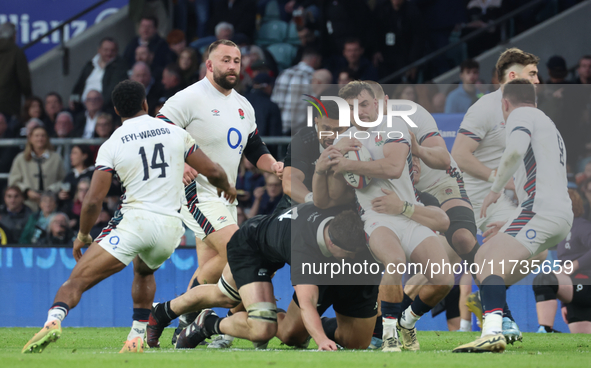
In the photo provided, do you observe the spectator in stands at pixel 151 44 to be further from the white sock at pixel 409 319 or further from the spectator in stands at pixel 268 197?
the white sock at pixel 409 319

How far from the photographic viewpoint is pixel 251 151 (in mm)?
7789

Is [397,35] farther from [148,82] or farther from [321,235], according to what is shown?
[321,235]

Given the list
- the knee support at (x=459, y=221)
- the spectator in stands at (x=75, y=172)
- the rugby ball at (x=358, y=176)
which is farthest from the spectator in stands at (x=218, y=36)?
the knee support at (x=459, y=221)

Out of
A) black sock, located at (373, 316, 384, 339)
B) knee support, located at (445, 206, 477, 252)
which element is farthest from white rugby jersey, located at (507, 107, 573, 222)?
black sock, located at (373, 316, 384, 339)

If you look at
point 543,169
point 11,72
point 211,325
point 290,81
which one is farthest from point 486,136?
point 11,72

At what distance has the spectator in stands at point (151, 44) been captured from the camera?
13.0m

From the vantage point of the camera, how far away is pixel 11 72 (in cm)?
1319

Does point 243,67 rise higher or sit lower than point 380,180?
higher

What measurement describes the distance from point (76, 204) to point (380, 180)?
207 inches

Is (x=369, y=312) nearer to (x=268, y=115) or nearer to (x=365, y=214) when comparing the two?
(x=365, y=214)

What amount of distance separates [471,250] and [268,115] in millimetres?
4447

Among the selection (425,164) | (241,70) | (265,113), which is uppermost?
(241,70)

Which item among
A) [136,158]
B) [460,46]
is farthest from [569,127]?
[460,46]

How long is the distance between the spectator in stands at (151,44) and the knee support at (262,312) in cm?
734
